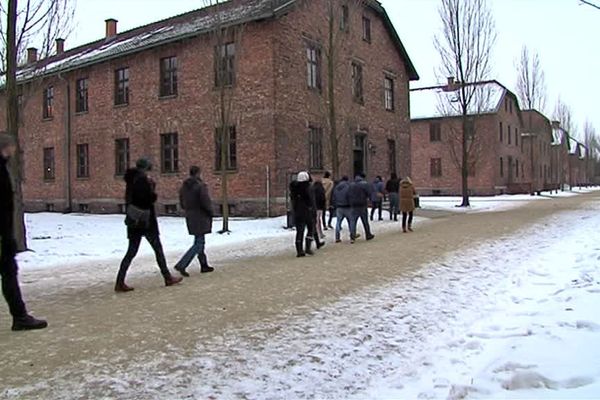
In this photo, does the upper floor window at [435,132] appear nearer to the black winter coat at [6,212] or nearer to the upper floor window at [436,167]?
the upper floor window at [436,167]

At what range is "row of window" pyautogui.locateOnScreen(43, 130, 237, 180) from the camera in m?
22.8

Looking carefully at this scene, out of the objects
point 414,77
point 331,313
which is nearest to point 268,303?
point 331,313

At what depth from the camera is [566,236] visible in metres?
14.6

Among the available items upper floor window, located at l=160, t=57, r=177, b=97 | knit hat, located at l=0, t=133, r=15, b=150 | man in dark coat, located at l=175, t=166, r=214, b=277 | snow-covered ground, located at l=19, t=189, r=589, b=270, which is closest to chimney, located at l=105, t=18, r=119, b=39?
upper floor window, located at l=160, t=57, r=177, b=97

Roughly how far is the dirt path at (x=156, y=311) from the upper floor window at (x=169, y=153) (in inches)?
546

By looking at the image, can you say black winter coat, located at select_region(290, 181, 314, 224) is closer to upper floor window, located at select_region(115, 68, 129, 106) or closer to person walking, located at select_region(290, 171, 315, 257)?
person walking, located at select_region(290, 171, 315, 257)

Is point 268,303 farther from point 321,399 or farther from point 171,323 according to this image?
point 321,399

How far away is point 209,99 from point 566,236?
14303 millimetres

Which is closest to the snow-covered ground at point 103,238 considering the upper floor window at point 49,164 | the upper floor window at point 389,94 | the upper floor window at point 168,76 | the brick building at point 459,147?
the upper floor window at point 168,76

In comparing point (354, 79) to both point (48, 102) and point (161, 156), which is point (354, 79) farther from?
point (48, 102)

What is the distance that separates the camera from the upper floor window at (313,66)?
24.0m

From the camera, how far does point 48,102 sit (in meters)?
31.1

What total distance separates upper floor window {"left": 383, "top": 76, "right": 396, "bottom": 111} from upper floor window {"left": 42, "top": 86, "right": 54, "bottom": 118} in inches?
677

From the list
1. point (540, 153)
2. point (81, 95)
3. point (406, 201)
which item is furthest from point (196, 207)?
point (540, 153)
